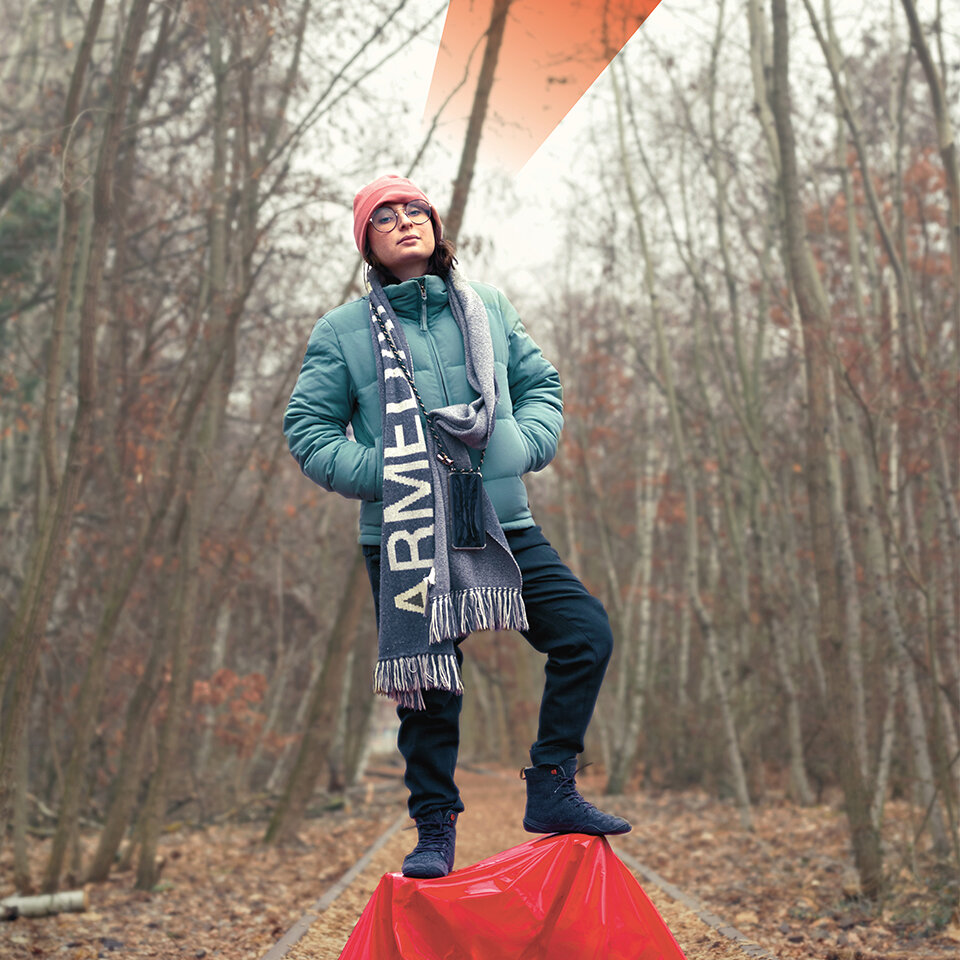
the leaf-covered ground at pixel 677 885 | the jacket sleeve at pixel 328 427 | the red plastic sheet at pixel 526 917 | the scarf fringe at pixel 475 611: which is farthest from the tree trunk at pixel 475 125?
the red plastic sheet at pixel 526 917

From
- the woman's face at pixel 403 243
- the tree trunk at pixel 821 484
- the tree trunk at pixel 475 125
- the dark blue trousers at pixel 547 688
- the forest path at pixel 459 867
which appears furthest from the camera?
the tree trunk at pixel 475 125

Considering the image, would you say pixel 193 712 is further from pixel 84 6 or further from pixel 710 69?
pixel 710 69

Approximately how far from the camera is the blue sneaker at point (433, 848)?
8.80 feet

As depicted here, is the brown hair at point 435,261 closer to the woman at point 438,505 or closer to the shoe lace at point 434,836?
the woman at point 438,505

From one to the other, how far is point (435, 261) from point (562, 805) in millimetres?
1569

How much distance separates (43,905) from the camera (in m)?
5.63

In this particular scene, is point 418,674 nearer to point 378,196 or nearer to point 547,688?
point 547,688

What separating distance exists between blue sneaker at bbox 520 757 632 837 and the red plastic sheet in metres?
0.04

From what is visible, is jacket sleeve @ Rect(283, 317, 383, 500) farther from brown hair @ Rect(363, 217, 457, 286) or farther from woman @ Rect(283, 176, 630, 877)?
brown hair @ Rect(363, 217, 457, 286)

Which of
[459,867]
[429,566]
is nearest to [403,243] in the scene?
[429,566]

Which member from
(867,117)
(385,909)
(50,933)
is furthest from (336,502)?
(385,909)

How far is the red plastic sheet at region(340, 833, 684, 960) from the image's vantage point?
103 inches

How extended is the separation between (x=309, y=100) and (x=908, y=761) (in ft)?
27.3

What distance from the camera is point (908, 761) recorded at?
9953 millimetres
